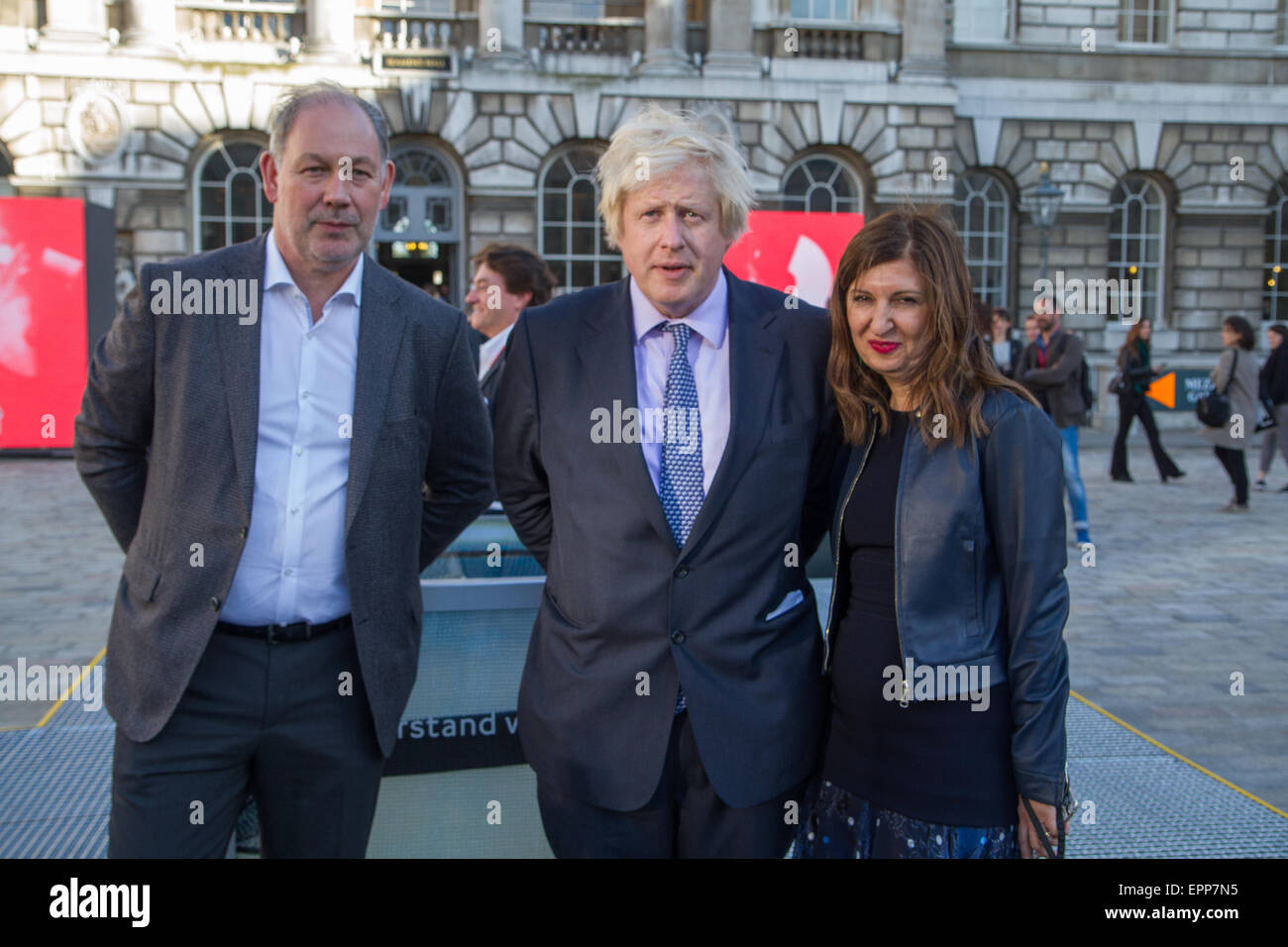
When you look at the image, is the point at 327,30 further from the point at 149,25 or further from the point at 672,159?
the point at 672,159

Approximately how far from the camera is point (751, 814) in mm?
2479

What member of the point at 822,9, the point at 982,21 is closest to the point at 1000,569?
the point at 822,9

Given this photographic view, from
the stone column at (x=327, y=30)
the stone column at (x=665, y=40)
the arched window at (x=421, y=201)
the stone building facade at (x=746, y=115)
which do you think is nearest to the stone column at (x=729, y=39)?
the stone building facade at (x=746, y=115)

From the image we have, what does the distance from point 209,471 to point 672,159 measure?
3.83ft

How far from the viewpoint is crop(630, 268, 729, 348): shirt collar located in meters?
2.59

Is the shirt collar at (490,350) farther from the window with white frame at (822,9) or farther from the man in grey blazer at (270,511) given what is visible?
the window with white frame at (822,9)

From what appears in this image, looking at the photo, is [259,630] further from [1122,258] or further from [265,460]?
[1122,258]

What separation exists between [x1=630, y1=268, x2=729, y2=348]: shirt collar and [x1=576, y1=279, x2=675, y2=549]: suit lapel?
0.02 metres

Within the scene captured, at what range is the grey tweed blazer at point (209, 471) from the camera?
2416 mm

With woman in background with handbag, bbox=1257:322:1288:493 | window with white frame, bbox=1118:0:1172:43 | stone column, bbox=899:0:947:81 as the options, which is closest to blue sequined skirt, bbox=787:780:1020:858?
woman in background with handbag, bbox=1257:322:1288:493
